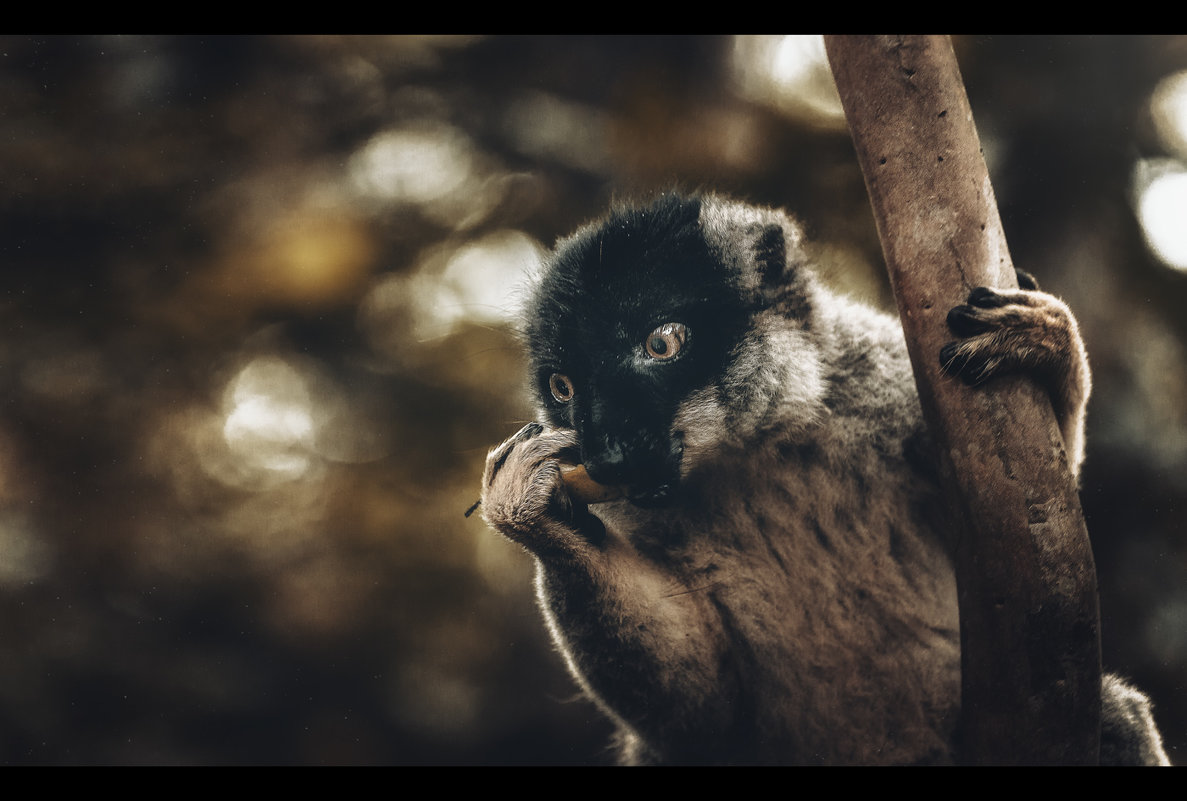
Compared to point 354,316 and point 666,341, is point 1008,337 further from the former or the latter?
point 354,316

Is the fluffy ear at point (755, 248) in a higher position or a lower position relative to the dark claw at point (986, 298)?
higher

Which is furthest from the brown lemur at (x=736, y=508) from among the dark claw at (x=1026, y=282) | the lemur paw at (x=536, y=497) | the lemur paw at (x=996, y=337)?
the lemur paw at (x=996, y=337)

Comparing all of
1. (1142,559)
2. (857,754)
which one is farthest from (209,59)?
(1142,559)

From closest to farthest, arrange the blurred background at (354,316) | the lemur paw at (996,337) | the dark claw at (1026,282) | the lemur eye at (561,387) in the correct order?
the lemur paw at (996,337) < the dark claw at (1026,282) < the lemur eye at (561,387) < the blurred background at (354,316)

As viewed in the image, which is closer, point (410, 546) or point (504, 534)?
point (504, 534)

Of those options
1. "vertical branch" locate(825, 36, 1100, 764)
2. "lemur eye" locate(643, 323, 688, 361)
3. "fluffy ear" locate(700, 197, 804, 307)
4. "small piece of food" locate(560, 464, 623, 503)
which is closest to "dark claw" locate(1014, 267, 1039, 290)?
"vertical branch" locate(825, 36, 1100, 764)

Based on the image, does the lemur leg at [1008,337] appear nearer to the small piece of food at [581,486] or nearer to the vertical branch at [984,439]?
the vertical branch at [984,439]
